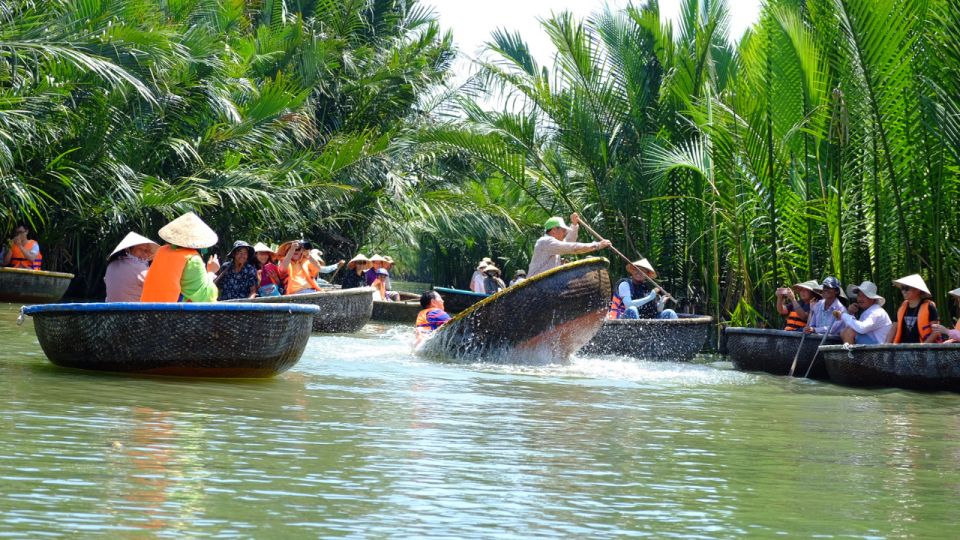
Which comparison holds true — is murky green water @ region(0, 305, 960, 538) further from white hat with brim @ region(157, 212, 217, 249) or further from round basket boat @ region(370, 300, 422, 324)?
round basket boat @ region(370, 300, 422, 324)

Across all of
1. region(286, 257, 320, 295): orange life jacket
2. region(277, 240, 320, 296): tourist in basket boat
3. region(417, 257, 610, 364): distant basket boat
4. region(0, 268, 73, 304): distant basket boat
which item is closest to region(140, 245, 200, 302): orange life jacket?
region(417, 257, 610, 364): distant basket boat

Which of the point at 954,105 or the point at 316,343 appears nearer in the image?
the point at 954,105

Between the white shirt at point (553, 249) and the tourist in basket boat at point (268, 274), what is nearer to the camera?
the white shirt at point (553, 249)

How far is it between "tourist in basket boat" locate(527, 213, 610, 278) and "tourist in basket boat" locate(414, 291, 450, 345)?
1.06 metres

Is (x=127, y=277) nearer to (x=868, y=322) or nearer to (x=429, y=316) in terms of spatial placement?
(x=429, y=316)

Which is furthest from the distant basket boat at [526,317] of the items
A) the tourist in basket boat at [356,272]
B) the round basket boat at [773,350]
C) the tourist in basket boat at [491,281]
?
the tourist in basket boat at [491,281]

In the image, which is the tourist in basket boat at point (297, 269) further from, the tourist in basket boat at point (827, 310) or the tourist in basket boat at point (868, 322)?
the tourist in basket boat at point (868, 322)

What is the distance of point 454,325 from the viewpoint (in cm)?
1276

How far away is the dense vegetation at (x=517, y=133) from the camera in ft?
44.5

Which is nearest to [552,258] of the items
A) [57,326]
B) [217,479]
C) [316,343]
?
[316,343]

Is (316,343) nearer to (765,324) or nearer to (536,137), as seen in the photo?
(765,324)

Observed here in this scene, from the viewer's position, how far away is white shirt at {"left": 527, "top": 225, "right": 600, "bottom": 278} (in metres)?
12.9

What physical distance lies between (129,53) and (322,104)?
1171 cm

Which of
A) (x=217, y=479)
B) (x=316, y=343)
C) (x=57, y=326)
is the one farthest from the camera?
(x=316, y=343)
